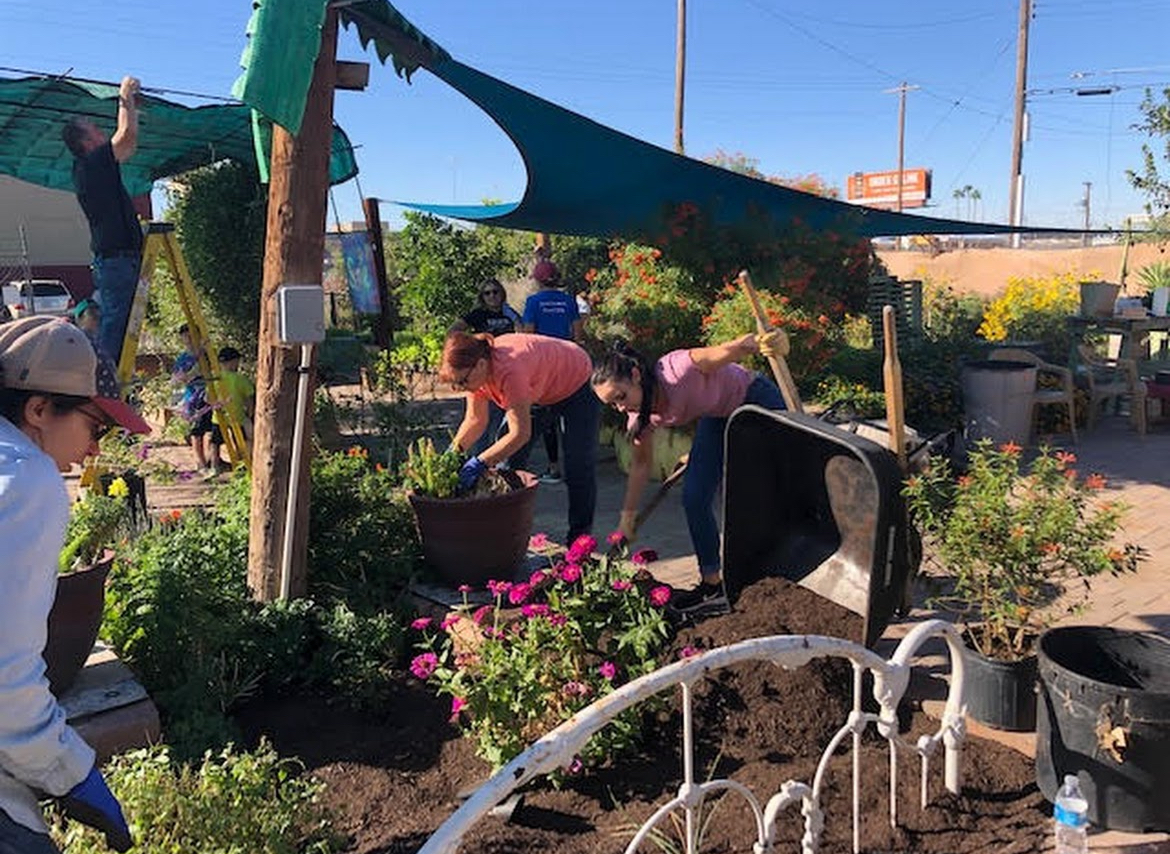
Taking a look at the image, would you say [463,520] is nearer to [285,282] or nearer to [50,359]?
[285,282]

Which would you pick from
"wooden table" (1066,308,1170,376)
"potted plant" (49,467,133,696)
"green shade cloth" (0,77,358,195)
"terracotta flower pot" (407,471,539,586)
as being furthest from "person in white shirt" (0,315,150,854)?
"wooden table" (1066,308,1170,376)

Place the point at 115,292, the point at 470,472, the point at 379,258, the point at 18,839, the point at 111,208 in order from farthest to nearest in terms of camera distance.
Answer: the point at 379,258, the point at 115,292, the point at 111,208, the point at 470,472, the point at 18,839

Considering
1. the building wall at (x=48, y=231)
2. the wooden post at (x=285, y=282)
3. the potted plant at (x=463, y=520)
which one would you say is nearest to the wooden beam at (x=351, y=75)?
the wooden post at (x=285, y=282)

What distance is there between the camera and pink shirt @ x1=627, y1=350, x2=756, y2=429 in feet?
12.5

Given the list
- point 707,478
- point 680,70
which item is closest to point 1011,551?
point 707,478

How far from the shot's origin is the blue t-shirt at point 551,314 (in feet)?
22.8

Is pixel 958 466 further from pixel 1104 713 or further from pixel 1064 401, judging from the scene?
pixel 1064 401

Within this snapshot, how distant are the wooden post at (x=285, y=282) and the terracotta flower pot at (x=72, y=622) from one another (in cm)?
68

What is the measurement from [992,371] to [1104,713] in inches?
212

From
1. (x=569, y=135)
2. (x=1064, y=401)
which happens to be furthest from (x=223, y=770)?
(x=1064, y=401)

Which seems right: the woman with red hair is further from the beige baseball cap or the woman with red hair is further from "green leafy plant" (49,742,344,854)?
the beige baseball cap

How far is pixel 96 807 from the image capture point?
1646 mm

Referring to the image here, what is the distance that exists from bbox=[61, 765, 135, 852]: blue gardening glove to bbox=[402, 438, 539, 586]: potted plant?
2.14m

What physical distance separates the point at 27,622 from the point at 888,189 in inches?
2288
